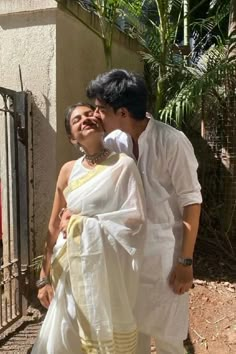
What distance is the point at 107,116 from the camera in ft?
6.19

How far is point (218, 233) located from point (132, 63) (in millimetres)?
2444

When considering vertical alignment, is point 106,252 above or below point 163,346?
above

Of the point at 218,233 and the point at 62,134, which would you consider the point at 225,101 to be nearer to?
the point at 218,233

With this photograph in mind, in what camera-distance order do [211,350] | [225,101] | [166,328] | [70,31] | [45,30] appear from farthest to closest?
[225,101], [70,31], [45,30], [211,350], [166,328]

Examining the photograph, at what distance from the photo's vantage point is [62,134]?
368 centimetres

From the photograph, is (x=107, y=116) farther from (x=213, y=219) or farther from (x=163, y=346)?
(x=213, y=219)

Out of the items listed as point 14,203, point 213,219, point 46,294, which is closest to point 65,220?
point 46,294

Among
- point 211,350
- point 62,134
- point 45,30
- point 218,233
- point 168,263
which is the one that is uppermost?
point 45,30

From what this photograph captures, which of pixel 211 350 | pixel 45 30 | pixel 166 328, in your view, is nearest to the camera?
pixel 166 328

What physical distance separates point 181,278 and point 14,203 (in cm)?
203

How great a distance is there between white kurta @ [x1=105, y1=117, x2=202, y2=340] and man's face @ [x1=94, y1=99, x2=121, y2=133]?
4.3 inches

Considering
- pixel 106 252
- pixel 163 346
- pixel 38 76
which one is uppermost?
pixel 38 76

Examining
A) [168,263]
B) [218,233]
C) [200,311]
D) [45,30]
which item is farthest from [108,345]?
[218,233]

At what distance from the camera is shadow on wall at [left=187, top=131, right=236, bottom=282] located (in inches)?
176
